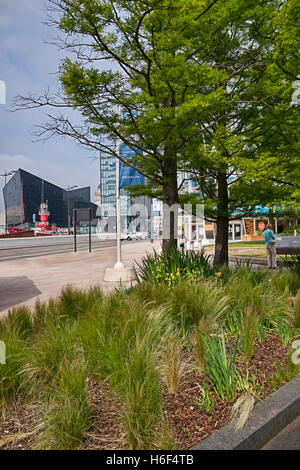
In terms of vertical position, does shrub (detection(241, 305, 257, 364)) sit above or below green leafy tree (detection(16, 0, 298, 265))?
below

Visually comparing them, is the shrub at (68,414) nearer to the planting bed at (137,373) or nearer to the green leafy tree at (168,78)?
the planting bed at (137,373)

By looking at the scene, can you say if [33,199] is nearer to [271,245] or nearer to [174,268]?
[271,245]

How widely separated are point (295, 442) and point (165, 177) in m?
6.79

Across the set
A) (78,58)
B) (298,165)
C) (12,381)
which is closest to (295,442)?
(12,381)

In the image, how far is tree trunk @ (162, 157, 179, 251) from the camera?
895 centimetres

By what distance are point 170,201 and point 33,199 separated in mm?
140423

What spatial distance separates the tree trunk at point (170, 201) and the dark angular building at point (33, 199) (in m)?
95.8

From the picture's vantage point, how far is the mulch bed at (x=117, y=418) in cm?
256

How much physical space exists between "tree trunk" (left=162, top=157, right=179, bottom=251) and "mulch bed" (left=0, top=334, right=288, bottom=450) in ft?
18.6

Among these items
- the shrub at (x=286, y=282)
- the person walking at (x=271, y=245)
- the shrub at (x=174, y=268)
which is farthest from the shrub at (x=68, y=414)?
the person walking at (x=271, y=245)

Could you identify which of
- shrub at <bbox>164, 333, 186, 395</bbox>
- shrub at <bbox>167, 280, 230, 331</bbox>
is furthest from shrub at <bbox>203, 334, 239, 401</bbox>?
shrub at <bbox>167, 280, 230, 331</bbox>

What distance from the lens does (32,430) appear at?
8.66 ft

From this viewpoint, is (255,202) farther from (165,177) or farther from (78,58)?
(78,58)

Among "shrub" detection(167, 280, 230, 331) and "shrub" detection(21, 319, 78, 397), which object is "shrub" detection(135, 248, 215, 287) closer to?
"shrub" detection(167, 280, 230, 331)
